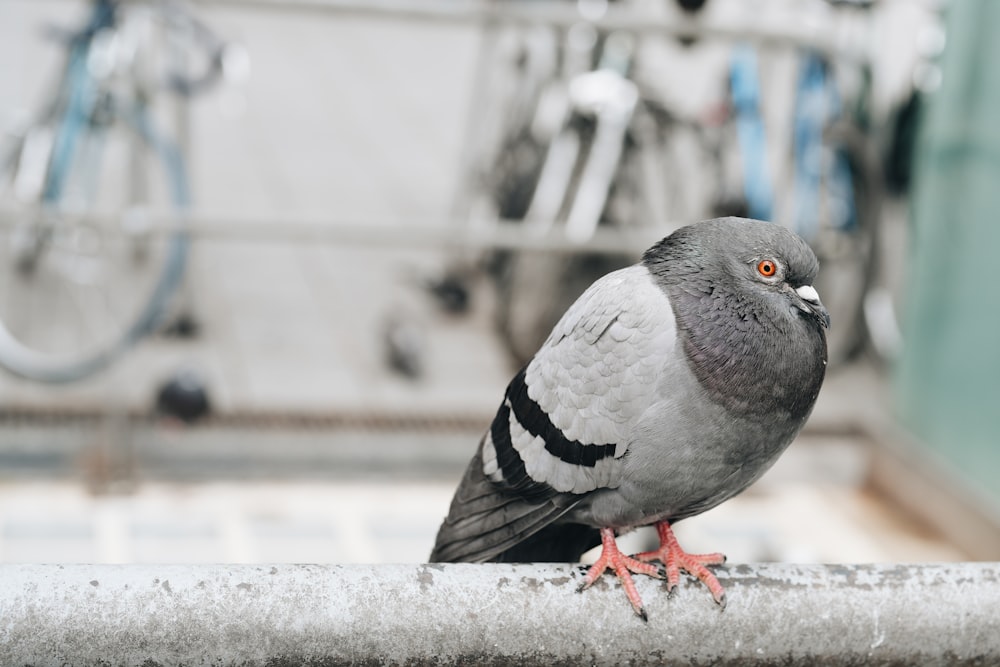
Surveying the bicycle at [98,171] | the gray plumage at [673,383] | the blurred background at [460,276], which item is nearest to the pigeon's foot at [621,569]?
the gray plumage at [673,383]

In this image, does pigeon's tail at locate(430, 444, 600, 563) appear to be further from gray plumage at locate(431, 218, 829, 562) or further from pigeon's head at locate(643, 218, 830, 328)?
pigeon's head at locate(643, 218, 830, 328)

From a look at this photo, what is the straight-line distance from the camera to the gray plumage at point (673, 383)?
190cm

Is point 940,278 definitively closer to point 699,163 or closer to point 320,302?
point 699,163

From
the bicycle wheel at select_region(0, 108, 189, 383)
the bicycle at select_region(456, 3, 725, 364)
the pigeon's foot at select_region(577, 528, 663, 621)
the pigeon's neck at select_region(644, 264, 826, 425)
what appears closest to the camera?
the pigeon's foot at select_region(577, 528, 663, 621)

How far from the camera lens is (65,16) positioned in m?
8.12

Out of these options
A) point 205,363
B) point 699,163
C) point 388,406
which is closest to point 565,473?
point 388,406

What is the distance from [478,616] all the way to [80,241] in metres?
4.15

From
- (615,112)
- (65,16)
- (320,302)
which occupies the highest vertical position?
(615,112)

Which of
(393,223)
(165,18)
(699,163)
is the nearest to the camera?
(393,223)

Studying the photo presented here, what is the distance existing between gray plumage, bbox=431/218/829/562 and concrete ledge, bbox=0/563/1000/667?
270 millimetres

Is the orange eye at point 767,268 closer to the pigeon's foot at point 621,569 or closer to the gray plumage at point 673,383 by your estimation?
the gray plumage at point 673,383

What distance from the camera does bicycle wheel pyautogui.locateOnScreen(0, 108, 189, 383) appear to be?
4.98 metres

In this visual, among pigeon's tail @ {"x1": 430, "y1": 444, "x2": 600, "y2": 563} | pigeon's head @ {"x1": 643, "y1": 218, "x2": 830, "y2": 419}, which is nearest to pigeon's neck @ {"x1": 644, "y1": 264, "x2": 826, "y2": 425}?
pigeon's head @ {"x1": 643, "y1": 218, "x2": 830, "y2": 419}

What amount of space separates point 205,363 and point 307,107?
4.04m
